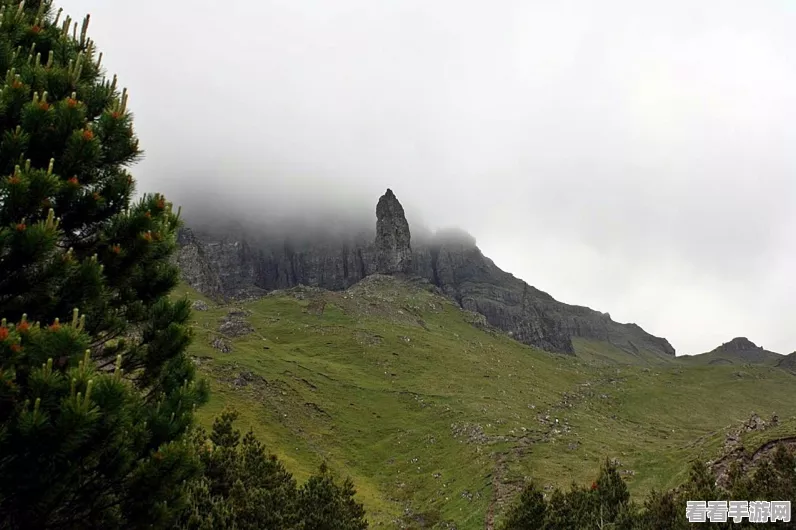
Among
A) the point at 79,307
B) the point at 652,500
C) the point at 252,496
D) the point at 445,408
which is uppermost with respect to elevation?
the point at 79,307

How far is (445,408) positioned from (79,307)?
10348 centimetres

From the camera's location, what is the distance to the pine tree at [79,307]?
825 cm

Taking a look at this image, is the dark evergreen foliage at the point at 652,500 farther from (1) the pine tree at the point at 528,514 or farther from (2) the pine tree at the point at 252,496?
(2) the pine tree at the point at 252,496

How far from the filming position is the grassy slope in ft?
221

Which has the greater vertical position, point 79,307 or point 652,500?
point 79,307

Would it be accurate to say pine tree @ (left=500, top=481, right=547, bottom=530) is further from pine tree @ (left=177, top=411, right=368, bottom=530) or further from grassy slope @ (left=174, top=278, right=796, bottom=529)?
grassy slope @ (left=174, top=278, right=796, bottom=529)

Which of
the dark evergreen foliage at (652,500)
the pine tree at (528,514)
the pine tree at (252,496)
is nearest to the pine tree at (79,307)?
the pine tree at (252,496)

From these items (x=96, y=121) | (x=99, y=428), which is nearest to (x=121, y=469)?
(x=99, y=428)

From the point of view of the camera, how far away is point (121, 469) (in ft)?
31.2

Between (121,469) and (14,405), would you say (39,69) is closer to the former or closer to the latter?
(14,405)

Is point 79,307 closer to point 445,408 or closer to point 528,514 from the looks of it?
point 528,514

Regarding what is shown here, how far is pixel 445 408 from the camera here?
353ft

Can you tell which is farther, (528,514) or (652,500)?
(528,514)

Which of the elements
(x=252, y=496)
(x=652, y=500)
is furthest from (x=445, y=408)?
(x=652, y=500)
